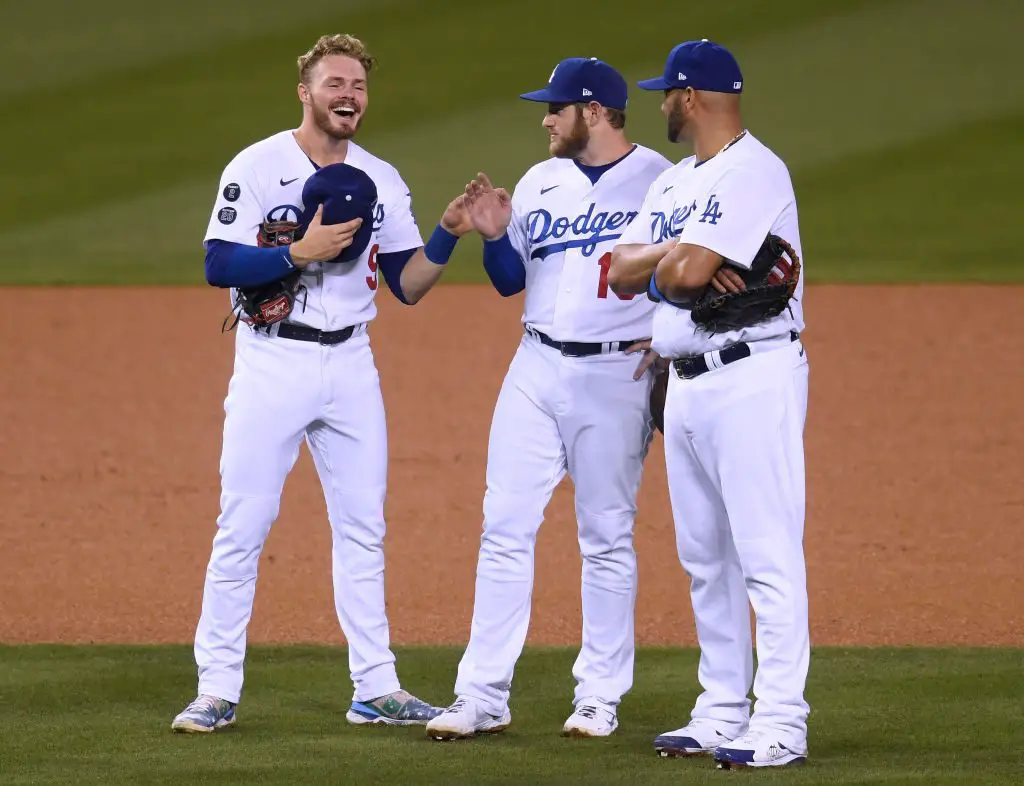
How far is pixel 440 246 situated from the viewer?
5699 mm

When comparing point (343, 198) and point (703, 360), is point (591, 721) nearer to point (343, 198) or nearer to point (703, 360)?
point (703, 360)

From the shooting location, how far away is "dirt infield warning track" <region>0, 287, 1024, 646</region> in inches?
291

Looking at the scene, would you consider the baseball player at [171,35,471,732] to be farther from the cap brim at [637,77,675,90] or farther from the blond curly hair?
the cap brim at [637,77,675,90]

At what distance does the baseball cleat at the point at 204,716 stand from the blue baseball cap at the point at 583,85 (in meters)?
2.17

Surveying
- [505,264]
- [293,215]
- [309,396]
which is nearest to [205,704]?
[309,396]

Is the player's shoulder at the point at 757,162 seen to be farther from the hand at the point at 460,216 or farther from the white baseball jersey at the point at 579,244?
the hand at the point at 460,216

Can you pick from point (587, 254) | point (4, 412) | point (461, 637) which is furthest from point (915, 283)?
point (587, 254)

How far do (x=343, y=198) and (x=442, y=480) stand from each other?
4.42 meters

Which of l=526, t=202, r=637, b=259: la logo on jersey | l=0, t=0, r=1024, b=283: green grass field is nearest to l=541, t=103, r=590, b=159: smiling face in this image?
l=526, t=202, r=637, b=259: la logo on jersey

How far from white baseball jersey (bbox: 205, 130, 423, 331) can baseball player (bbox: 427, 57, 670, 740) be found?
0.42 m

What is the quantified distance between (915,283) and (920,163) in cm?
384

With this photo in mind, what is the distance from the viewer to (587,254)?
5500 mm

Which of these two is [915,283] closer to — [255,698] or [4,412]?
[4,412]

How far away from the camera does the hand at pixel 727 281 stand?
15.5ft
